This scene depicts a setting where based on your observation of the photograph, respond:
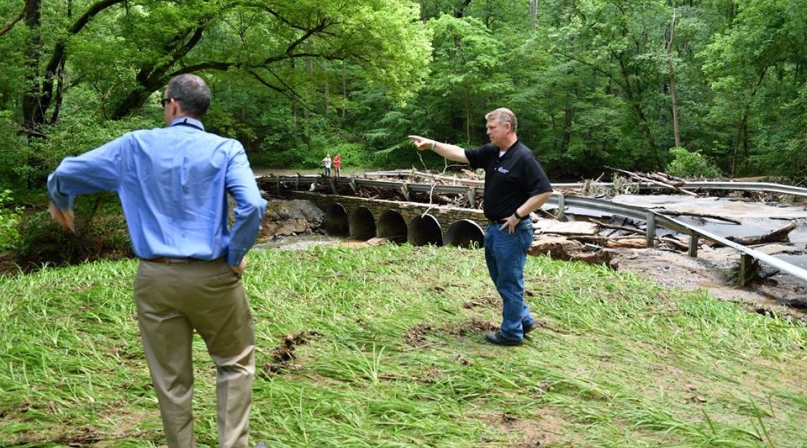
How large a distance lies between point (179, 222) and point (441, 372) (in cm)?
212

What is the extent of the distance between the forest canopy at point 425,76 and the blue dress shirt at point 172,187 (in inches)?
414

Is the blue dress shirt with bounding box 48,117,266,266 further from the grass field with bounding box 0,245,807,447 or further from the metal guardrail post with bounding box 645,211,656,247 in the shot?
the metal guardrail post with bounding box 645,211,656,247

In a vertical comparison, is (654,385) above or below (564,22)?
below

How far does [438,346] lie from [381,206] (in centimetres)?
1420

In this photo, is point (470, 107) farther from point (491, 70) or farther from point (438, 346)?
point (438, 346)

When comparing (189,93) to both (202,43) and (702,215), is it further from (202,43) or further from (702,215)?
(202,43)

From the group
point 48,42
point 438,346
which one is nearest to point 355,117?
point 48,42

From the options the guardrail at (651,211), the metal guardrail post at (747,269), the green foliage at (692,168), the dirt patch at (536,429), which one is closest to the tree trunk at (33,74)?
the guardrail at (651,211)

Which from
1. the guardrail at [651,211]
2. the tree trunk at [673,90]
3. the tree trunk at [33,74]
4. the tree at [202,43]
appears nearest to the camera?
the guardrail at [651,211]

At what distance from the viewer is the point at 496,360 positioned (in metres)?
4.06

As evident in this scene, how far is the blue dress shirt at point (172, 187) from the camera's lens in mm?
2449

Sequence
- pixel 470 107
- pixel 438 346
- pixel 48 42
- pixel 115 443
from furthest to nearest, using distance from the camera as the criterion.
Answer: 1. pixel 470 107
2. pixel 48 42
3. pixel 438 346
4. pixel 115 443

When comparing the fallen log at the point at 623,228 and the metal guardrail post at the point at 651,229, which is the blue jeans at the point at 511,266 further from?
the fallen log at the point at 623,228

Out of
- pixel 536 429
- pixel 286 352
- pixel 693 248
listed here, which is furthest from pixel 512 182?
pixel 693 248
